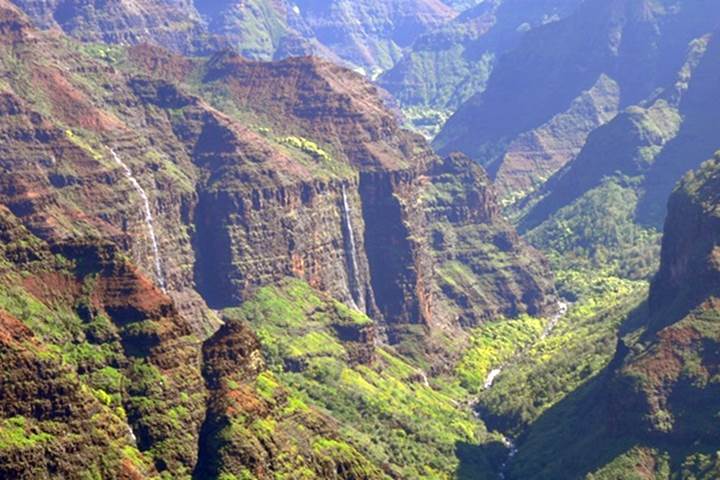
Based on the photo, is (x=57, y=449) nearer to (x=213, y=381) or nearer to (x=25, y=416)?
(x=25, y=416)

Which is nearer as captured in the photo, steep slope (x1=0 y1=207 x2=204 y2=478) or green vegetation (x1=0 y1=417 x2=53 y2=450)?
green vegetation (x1=0 y1=417 x2=53 y2=450)

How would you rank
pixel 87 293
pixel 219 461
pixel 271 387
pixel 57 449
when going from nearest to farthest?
pixel 57 449 < pixel 219 461 < pixel 87 293 < pixel 271 387

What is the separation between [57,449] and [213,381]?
28.9 metres

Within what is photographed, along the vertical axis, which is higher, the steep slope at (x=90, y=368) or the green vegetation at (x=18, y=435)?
the steep slope at (x=90, y=368)

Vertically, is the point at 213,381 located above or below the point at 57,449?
above

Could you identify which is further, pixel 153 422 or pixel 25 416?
pixel 153 422

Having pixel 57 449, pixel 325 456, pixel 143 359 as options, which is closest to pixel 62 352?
pixel 143 359

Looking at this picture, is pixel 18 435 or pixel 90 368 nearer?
pixel 18 435

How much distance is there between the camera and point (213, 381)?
528ft

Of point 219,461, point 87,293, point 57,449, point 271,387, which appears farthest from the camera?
point 271,387

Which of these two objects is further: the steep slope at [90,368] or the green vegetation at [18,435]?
the steep slope at [90,368]

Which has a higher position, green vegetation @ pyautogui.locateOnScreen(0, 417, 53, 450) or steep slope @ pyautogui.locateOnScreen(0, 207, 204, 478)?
steep slope @ pyautogui.locateOnScreen(0, 207, 204, 478)

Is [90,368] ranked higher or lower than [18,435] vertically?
higher

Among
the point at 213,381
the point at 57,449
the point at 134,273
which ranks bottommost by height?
the point at 57,449
